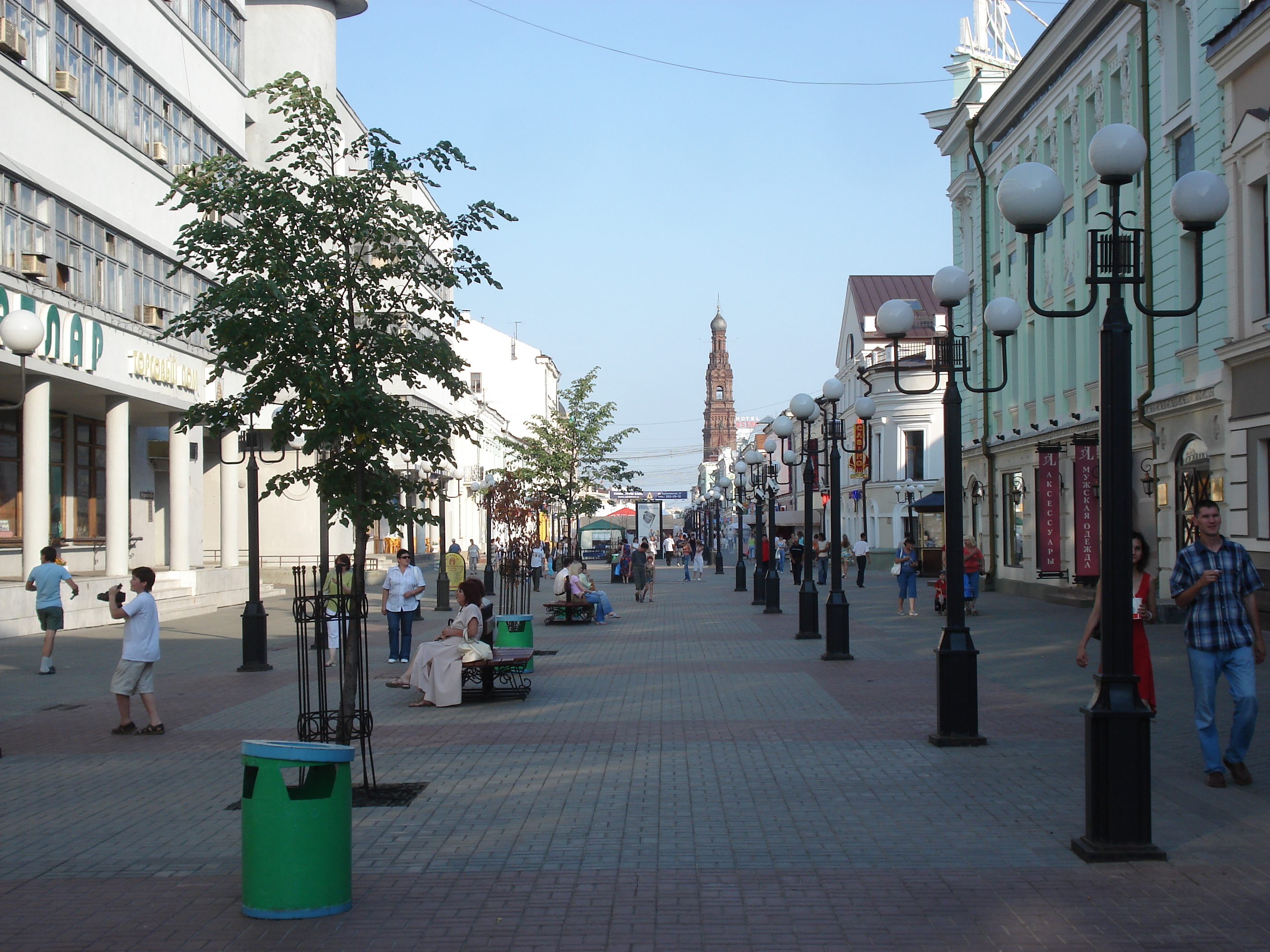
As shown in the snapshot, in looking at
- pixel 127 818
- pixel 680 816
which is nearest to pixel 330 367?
pixel 127 818

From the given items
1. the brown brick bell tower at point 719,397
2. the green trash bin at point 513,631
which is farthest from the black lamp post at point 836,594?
the brown brick bell tower at point 719,397

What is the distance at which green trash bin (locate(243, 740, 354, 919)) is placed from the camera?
5812mm

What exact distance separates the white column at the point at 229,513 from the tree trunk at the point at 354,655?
89.4 ft

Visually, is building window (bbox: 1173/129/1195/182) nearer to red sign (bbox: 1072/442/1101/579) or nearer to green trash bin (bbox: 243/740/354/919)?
red sign (bbox: 1072/442/1101/579)

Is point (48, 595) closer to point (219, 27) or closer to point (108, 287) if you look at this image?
point (108, 287)

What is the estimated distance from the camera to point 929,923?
5609 millimetres

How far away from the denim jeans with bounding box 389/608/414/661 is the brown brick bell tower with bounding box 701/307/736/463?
16787 centimetres

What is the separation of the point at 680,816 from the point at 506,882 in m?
1.70

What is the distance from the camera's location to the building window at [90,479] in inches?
1248

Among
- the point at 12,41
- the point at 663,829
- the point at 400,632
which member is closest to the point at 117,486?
the point at 12,41

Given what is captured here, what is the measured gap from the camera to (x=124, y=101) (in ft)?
92.2

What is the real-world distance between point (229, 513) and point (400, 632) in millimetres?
20590

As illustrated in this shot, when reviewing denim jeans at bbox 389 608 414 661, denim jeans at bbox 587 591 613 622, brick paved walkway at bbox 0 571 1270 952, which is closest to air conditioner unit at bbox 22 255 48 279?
denim jeans at bbox 389 608 414 661

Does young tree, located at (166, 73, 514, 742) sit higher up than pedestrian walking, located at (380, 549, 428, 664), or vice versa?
young tree, located at (166, 73, 514, 742)
